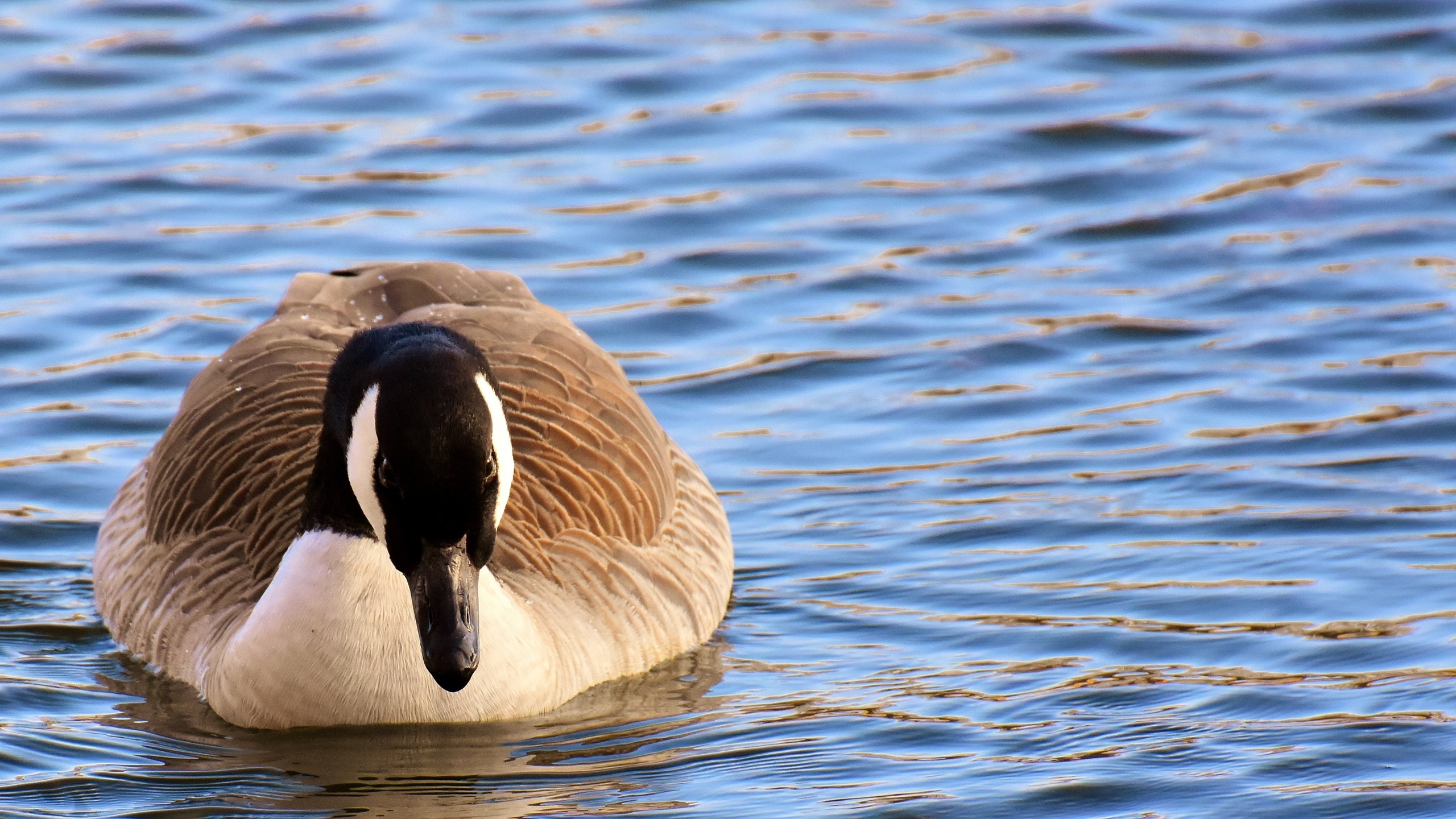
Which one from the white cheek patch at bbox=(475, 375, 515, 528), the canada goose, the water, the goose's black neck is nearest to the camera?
the goose's black neck

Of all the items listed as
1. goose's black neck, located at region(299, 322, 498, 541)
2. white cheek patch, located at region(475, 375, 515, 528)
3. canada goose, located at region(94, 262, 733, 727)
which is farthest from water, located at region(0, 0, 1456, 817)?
white cheek patch, located at region(475, 375, 515, 528)

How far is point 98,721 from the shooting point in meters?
8.52

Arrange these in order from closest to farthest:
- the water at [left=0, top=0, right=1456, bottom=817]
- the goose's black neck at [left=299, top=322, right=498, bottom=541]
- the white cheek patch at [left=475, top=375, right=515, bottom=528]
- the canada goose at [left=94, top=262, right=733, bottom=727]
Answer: the goose's black neck at [left=299, top=322, right=498, bottom=541] → the white cheek patch at [left=475, top=375, right=515, bottom=528] → the canada goose at [left=94, top=262, right=733, bottom=727] → the water at [left=0, top=0, right=1456, bottom=817]

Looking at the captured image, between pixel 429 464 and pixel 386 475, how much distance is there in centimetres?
27

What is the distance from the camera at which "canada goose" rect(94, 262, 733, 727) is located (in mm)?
7590

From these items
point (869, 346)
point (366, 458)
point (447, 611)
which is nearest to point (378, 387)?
point (366, 458)

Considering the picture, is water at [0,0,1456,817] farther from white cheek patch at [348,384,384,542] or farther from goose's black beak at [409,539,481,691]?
white cheek patch at [348,384,384,542]

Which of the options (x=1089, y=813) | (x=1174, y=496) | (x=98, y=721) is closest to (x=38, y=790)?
(x=98, y=721)

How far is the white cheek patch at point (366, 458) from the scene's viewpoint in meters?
7.61

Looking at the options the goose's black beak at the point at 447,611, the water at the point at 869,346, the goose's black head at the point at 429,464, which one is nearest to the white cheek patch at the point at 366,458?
the goose's black head at the point at 429,464

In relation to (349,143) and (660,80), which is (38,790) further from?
(660,80)

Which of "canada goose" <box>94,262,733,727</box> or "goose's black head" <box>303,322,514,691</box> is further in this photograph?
"canada goose" <box>94,262,733,727</box>

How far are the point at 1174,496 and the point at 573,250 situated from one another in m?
4.70

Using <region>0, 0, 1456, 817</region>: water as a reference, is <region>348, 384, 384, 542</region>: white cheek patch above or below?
above
